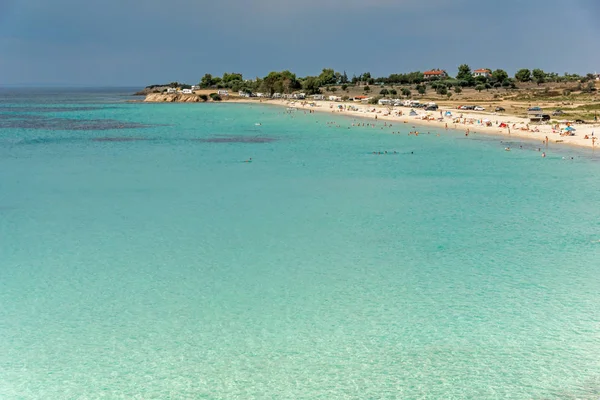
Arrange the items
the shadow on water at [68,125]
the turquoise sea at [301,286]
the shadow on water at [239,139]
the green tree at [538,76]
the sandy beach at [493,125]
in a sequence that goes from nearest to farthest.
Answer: the turquoise sea at [301,286] < the sandy beach at [493,125] < the shadow on water at [239,139] < the shadow on water at [68,125] < the green tree at [538,76]

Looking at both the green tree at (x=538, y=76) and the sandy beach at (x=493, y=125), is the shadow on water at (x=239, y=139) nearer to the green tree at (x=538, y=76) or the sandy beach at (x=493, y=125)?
the sandy beach at (x=493, y=125)

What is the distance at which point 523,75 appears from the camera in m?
163

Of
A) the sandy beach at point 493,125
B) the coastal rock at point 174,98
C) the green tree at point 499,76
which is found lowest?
the sandy beach at point 493,125

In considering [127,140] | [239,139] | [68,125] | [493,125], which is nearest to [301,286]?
[239,139]

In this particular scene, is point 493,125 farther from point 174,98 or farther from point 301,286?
point 174,98

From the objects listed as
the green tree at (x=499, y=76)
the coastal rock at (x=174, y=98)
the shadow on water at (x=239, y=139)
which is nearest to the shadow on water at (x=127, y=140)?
the shadow on water at (x=239, y=139)

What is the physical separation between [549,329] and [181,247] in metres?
13.0

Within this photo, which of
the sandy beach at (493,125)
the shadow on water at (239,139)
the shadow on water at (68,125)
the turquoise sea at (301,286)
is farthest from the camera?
the shadow on water at (68,125)

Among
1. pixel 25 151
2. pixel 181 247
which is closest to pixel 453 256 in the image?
pixel 181 247

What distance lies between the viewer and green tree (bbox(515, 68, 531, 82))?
164 m

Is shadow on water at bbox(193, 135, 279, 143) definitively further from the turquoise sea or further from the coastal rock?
the coastal rock

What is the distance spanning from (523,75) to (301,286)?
532 ft

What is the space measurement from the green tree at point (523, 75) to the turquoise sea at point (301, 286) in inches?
5331

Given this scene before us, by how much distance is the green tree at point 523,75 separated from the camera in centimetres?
16350
